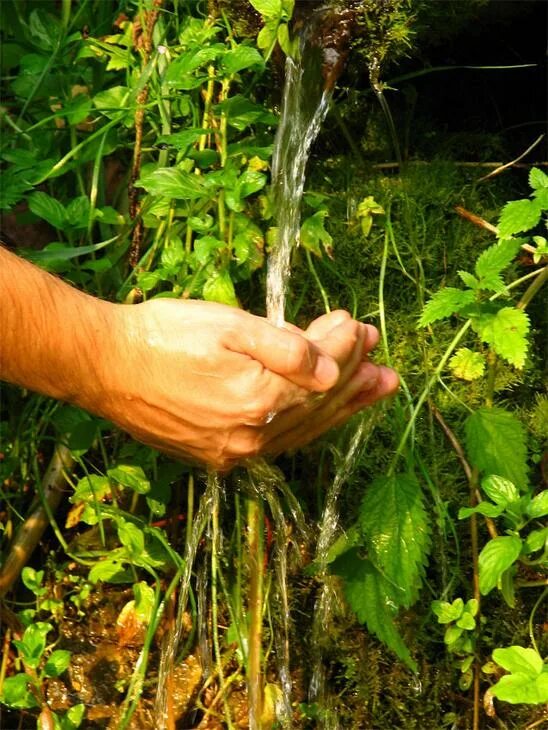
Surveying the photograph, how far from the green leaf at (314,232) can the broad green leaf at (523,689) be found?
0.80m

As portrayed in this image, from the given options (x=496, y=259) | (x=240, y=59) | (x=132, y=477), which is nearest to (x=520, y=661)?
(x=496, y=259)

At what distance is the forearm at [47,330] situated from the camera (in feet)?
4.51

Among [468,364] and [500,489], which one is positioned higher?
[468,364]

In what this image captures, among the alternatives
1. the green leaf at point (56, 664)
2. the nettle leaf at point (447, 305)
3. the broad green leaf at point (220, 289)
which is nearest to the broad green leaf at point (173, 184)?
the broad green leaf at point (220, 289)

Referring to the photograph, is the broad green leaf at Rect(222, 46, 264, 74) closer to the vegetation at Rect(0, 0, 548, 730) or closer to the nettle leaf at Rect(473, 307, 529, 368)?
the vegetation at Rect(0, 0, 548, 730)

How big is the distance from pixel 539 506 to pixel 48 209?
0.98 meters

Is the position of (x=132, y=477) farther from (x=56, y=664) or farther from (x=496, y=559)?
(x=496, y=559)

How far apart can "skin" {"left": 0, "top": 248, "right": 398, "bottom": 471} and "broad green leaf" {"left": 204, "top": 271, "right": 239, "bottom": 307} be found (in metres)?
0.26

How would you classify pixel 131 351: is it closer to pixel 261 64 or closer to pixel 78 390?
pixel 78 390

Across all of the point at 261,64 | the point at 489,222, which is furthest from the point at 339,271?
the point at 261,64

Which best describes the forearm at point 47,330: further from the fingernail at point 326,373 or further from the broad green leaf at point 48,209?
the broad green leaf at point 48,209

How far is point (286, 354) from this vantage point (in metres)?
1.36

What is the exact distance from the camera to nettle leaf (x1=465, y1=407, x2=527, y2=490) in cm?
166

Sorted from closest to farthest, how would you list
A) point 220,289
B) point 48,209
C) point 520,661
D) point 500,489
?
point 520,661
point 500,489
point 220,289
point 48,209
